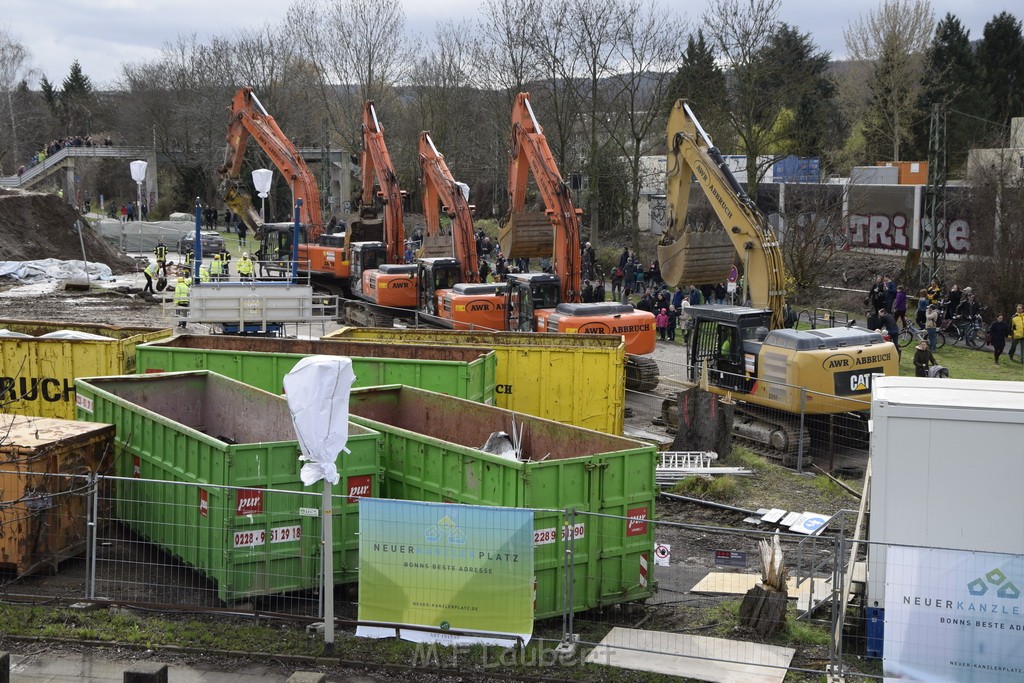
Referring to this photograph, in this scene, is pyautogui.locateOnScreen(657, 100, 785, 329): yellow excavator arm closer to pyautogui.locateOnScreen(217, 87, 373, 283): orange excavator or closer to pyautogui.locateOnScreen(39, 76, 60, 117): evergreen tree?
pyautogui.locateOnScreen(217, 87, 373, 283): orange excavator

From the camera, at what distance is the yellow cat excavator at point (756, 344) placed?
19609 mm

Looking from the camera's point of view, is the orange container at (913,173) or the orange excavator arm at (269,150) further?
the orange container at (913,173)

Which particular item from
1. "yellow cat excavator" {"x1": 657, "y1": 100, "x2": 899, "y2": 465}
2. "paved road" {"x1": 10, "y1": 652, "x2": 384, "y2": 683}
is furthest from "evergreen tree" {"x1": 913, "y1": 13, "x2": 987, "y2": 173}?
"paved road" {"x1": 10, "y1": 652, "x2": 384, "y2": 683}

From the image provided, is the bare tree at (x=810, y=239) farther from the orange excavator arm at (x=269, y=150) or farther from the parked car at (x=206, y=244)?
the parked car at (x=206, y=244)

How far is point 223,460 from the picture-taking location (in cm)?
1225

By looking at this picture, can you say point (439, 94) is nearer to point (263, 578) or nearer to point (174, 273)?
point (174, 273)

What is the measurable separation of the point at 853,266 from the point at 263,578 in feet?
125

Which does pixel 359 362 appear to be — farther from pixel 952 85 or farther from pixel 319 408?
pixel 952 85

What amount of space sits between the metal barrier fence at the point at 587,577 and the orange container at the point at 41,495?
0.08ft

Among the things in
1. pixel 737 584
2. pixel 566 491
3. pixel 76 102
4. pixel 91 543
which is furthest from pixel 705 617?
pixel 76 102

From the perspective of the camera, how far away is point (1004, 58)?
58.6 meters

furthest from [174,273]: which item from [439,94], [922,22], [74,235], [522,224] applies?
[922,22]

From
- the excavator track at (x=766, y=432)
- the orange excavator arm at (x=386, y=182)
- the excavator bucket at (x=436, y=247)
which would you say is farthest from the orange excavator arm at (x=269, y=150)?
the excavator track at (x=766, y=432)

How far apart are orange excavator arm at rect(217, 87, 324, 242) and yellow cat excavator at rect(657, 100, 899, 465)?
17384mm
